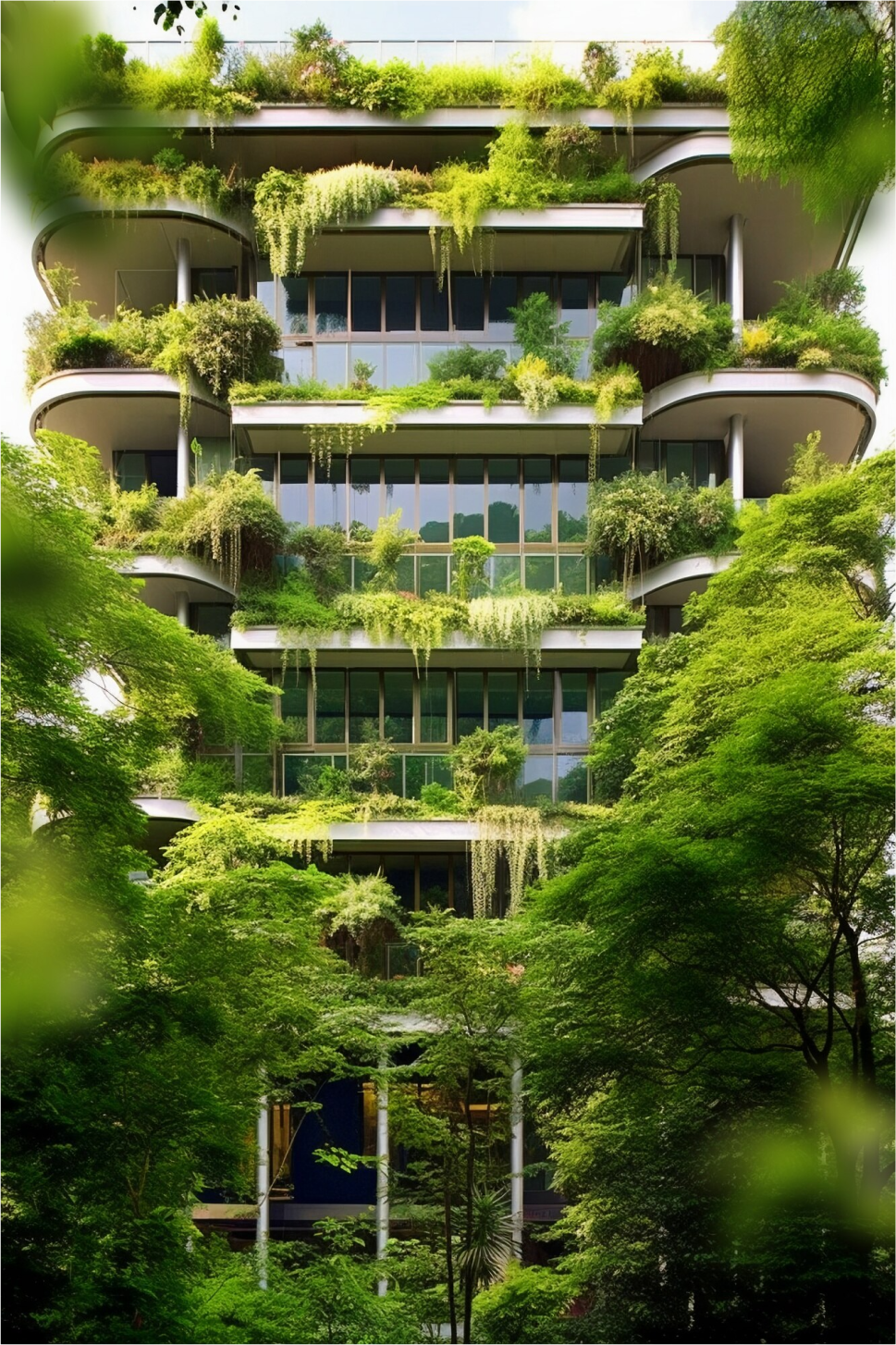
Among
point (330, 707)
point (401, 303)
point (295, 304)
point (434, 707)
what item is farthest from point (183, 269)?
point (434, 707)

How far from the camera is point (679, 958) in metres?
14.8

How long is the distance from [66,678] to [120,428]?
64.8 ft

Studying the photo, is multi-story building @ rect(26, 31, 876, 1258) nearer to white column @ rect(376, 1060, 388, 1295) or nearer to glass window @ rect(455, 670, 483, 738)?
glass window @ rect(455, 670, 483, 738)

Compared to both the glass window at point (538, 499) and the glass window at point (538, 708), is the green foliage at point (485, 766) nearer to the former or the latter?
the glass window at point (538, 708)

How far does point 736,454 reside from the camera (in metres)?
→ 29.5

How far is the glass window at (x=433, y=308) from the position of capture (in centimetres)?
3055

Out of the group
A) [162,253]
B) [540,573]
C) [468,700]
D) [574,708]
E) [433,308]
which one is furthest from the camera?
[162,253]

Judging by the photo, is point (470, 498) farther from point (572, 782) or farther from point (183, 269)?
point (183, 269)

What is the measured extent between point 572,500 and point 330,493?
17.2 feet

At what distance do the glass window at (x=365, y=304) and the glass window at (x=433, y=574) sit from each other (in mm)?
5504

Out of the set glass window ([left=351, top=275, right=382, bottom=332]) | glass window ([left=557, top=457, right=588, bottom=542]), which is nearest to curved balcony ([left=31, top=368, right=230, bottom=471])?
glass window ([left=351, top=275, right=382, bottom=332])

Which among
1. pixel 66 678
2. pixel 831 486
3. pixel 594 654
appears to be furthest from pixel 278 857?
pixel 66 678

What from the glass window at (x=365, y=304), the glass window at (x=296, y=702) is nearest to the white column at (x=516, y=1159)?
the glass window at (x=296, y=702)

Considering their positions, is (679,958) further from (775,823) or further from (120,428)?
(120,428)
